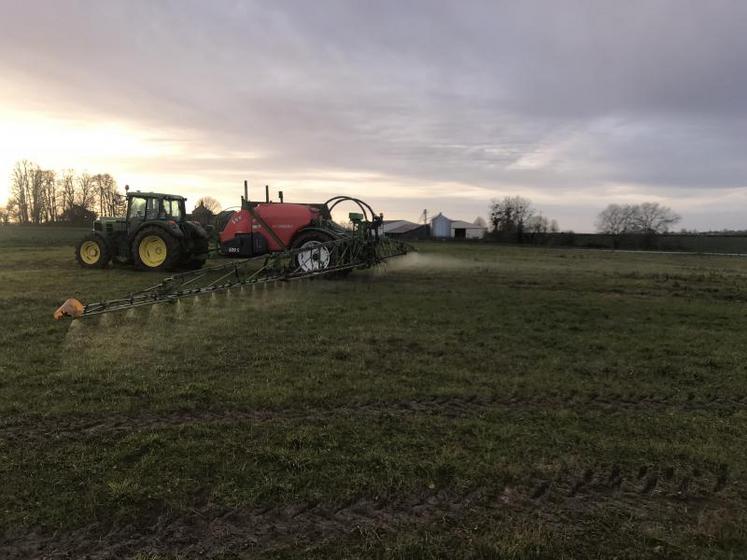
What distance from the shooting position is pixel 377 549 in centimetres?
267

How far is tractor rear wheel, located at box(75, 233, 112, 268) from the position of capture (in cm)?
1562

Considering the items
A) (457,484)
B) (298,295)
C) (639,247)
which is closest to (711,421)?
(457,484)

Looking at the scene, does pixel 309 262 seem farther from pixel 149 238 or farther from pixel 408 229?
pixel 408 229

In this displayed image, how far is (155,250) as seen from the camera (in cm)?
1488

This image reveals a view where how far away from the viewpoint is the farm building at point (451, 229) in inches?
3659

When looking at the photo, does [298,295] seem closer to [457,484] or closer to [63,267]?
[457,484]

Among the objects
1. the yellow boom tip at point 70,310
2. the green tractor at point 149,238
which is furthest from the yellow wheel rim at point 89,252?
the yellow boom tip at point 70,310

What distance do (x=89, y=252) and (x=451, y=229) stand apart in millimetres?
84413

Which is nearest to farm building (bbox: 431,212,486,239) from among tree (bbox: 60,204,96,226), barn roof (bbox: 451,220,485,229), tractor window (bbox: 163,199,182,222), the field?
barn roof (bbox: 451,220,485,229)

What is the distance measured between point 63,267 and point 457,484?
1689 centimetres

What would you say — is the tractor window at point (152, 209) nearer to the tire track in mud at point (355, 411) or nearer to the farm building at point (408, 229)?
the tire track in mud at point (355, 411)

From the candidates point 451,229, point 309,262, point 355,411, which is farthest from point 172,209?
point 451,229

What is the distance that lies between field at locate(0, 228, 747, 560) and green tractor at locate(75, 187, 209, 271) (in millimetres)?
6937

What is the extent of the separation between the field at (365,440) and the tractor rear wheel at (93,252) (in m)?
8.48
